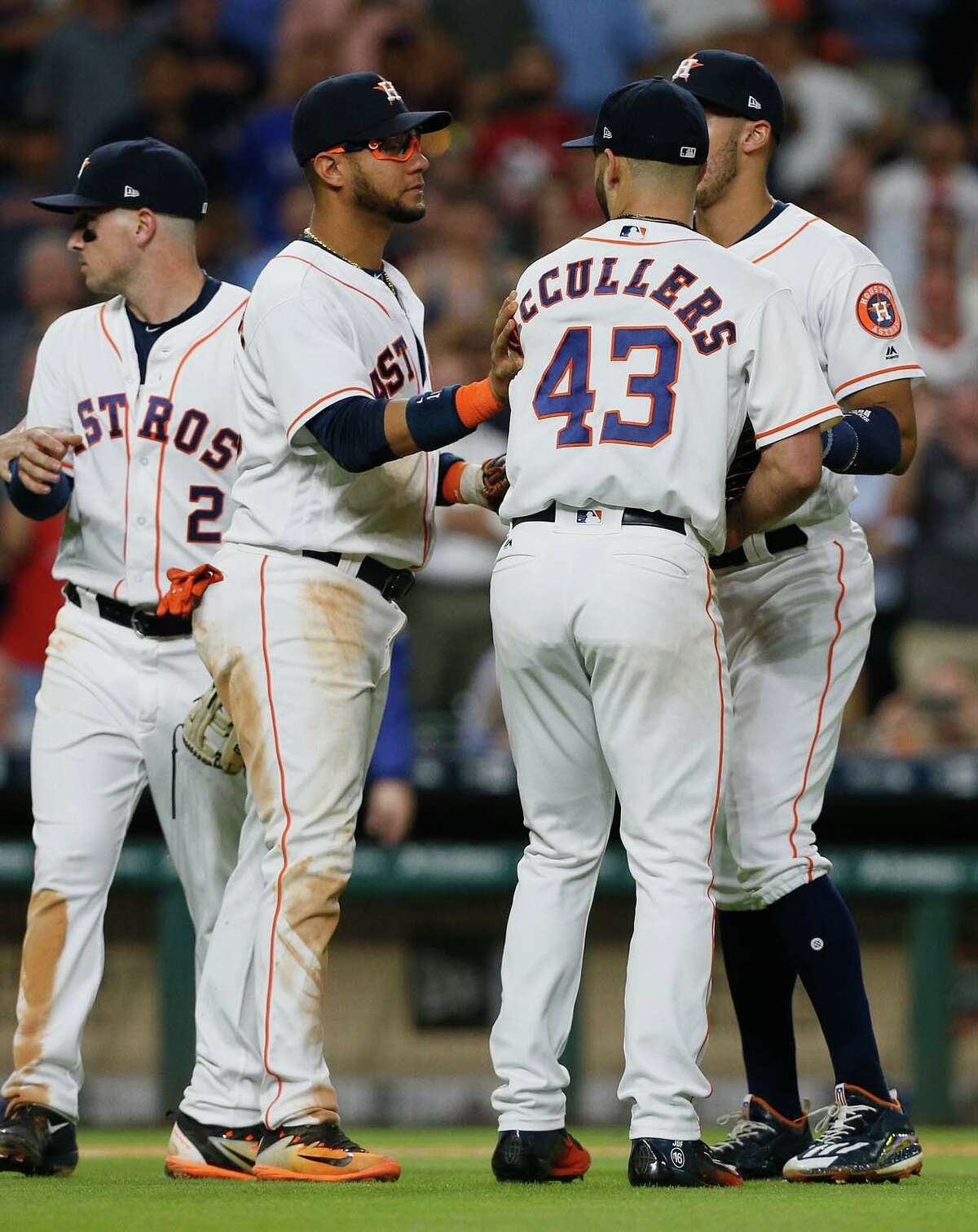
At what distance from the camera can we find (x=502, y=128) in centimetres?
962

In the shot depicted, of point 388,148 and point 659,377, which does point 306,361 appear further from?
point 659,377

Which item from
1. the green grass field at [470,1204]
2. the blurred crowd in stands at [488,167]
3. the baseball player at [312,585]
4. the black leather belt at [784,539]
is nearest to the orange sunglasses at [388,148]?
the baseball player at [312,585]

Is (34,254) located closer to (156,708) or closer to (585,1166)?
(156,708)

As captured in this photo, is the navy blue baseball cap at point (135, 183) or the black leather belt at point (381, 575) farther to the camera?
the navy blue baseball cap at point (135, 183)

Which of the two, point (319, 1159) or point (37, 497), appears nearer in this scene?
point (319, 1159)

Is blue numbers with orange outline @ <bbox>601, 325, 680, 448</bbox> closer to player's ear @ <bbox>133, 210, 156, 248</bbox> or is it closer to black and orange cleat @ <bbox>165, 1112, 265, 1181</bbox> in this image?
player's ear @ <bbox>133, 210, 156, 248</bbox>

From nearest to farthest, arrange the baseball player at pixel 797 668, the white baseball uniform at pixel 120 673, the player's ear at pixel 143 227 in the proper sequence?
the baseball player at pixel 797 668, the white baseball uniform at pixel 120 673, the player's ear at pixel 143 227

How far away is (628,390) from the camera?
3609 millimetres

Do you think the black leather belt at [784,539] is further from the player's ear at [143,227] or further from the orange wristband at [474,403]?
the player's ear at [143,227]

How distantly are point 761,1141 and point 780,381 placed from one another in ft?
5.25

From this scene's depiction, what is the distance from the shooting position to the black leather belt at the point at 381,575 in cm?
403

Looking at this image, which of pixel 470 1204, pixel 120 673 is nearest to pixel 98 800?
pixel 120 673

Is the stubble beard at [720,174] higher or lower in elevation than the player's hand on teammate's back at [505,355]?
higher

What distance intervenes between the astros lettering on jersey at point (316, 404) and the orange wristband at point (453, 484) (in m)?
0.12
